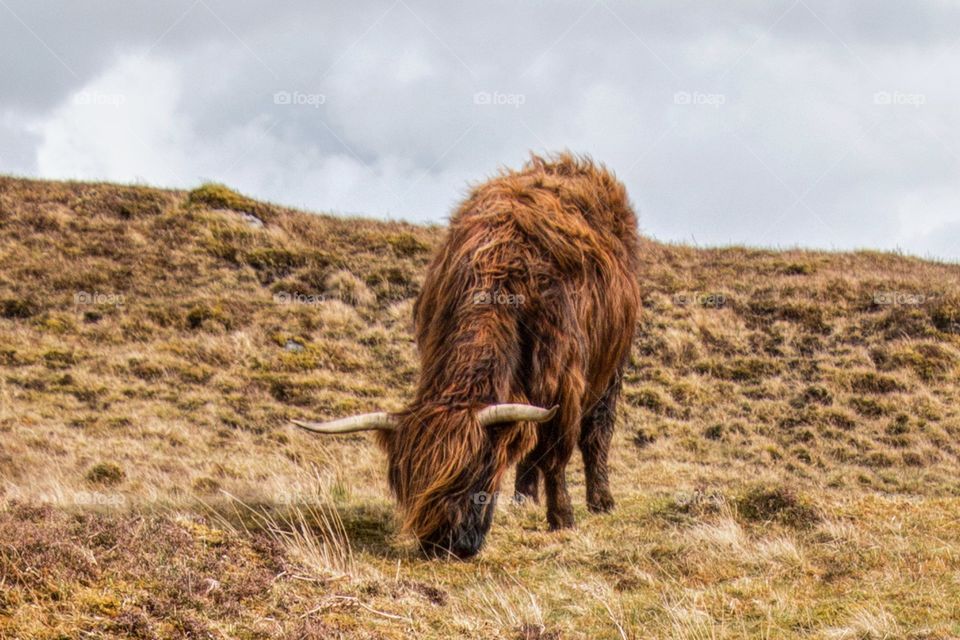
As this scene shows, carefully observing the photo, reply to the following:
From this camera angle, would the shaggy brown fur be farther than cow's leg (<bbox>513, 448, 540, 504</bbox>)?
No

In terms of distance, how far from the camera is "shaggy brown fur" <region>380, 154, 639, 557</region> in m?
5.88

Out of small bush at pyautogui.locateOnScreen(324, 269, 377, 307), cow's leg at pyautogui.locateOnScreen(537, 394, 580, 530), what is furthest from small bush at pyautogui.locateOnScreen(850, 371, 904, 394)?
cow's leg at pyautogui.locateOnScreen(537, 394, 580, 530)

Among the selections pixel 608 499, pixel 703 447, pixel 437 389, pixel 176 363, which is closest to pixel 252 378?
pixel 176 363

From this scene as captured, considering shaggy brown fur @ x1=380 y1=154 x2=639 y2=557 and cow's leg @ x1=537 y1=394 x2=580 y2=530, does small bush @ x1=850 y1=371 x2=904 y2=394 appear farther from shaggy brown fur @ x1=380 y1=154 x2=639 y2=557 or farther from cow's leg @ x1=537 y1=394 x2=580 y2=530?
cow's leg @ x1=537 y1=394 x2=580 y2=530

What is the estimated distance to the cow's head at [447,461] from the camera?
5.77 meters

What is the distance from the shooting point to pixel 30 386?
16031mm

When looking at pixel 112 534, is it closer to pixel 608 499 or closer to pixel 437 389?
pixel 437 389

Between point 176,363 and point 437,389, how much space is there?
1269 cm

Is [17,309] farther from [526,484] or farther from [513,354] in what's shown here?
[513,354]

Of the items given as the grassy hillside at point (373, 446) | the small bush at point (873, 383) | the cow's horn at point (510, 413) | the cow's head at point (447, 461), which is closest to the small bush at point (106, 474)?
the grassy hillside at point (373, 446)

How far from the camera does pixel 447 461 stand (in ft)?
18.8

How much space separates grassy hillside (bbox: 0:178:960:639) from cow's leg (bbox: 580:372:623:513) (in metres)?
0.35

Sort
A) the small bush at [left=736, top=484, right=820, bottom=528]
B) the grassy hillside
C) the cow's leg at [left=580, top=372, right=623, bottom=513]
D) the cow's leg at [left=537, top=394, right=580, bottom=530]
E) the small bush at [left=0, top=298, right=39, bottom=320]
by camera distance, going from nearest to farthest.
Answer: the grassy hillside → the cow's leg at [left=537, top=394, right=580, bottom=530] → the small bush at [left=736, top=484, right=820, bottom=528] → the cow's leg at [left=580, top=372, right=623, bottom=513] → the small bush at [left=0, top=298, right=39, bottom=320]

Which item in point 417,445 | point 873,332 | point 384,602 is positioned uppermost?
point 873,332
